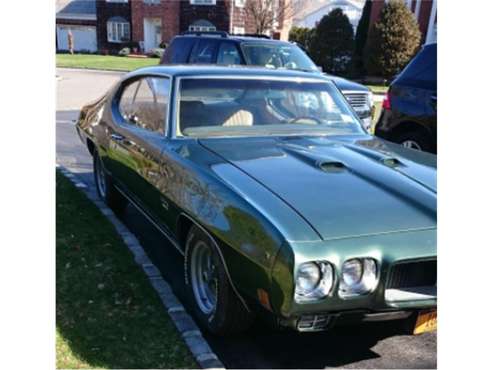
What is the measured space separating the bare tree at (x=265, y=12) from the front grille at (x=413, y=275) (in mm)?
30294

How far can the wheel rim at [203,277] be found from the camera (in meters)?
3.20

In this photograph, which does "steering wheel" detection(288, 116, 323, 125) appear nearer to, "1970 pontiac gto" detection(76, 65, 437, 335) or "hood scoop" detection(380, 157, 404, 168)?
"1970 pontiac gto" detection(76, 65, 437, 335)

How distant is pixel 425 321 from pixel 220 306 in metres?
1.16

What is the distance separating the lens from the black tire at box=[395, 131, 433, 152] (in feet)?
→ 20.7

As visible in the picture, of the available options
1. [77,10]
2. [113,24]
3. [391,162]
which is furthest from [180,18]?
[391,162]

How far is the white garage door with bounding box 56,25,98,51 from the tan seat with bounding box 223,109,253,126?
3937 centimetres

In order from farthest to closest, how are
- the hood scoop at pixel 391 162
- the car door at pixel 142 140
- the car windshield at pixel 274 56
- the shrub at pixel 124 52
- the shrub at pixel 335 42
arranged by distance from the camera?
the shrub at pixel 124 52 < the shrub at pixel 335 42 < the car windshield at pixel 274 56 < the car door at pixel 142 140 < the hood scoop at pixel 391 162

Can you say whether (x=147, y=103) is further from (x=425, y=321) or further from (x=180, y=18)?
(x=180, y=18)

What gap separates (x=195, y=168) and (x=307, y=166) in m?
0.72

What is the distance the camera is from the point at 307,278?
2.40 metres

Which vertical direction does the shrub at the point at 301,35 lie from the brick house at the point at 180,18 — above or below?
below

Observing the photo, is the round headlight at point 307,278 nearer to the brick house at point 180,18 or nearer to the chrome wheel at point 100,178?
the chrome wheel at point 100,178

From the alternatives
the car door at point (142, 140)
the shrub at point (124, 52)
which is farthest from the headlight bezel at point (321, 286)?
the shrub at point (124, 52)

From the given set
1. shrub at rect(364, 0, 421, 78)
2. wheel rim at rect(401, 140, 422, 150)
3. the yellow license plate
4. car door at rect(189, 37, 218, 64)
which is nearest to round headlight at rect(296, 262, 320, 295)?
the yellow license plate
